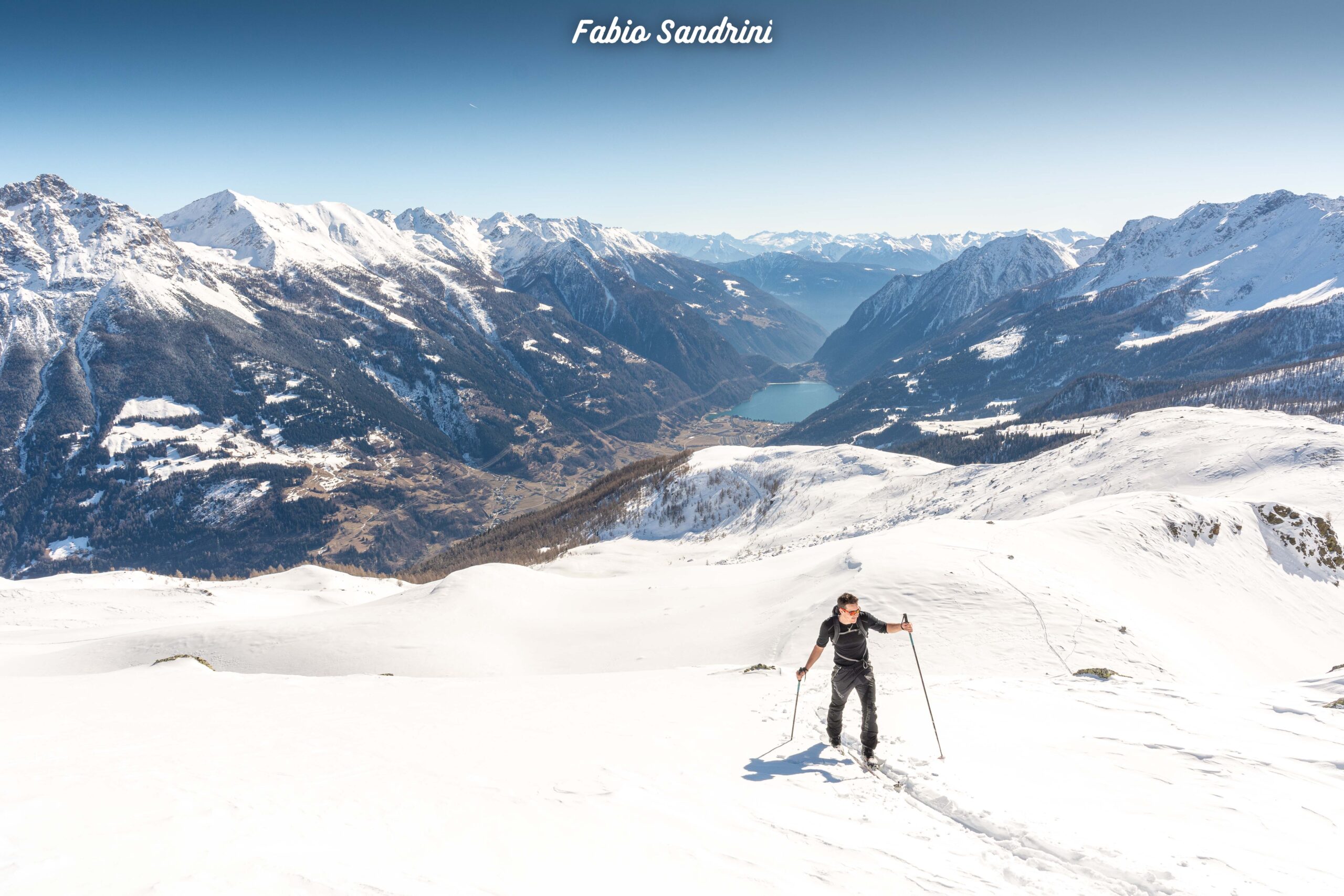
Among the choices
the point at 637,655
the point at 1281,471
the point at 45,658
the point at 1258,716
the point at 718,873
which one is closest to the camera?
the point at 718,873

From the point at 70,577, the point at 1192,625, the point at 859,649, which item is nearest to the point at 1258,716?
the point at 859,649

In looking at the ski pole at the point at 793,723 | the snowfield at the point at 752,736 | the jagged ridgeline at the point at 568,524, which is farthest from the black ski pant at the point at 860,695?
the jagged ridgeline at the point at 568,524

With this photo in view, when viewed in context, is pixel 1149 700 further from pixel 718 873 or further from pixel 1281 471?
pixel 1281 471

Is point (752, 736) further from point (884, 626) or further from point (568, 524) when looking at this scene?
point (568, 524)

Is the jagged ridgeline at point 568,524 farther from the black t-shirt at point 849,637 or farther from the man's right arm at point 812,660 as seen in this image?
the black t-shirt at point 849,637

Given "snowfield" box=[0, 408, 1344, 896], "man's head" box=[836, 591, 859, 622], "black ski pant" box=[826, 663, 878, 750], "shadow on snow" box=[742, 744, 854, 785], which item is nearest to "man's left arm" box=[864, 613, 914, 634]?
"man's head" box=[836, 591, 859, 622]

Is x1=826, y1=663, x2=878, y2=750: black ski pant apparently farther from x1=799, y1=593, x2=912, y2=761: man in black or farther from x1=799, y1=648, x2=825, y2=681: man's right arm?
x1=799, y1=648, x2=825, y2=681: man's right arm
